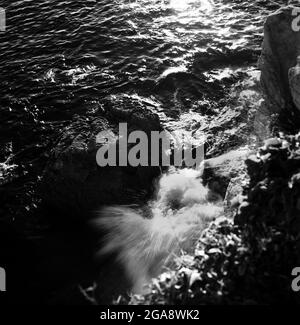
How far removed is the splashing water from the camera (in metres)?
10.4

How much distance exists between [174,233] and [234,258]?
4134 millimetres

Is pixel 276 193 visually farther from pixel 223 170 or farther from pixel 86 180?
pixel 86 180

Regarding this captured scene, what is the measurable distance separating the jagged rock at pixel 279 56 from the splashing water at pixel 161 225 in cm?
371

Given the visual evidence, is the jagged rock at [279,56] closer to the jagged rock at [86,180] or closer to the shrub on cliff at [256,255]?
the jagged rock at [86,180]

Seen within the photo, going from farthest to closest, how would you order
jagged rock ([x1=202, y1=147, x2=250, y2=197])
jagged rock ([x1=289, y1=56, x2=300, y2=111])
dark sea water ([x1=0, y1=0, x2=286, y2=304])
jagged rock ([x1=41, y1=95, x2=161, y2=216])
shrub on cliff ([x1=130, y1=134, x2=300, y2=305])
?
dark sea water ([x1=0, y1=0, x2=286, y2=304]) → jagged rock ([x1=41, y1=95, x2=161, y2=216]) → jagged rock ([x1=202, y1=147, x2=250, y2=197]) → jagged rock ([x1=289, y1=56, x2=300, y2=111]) → shrub on cliff ([x1=130, y1=134, x2=300, y2=305])

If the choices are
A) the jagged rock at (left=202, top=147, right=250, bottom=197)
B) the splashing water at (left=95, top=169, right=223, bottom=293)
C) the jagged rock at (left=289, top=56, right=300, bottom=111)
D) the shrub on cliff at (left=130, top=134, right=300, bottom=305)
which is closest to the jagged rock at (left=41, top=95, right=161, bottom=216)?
the splashing water at (left=95, top=169, right=223, bottom=293)

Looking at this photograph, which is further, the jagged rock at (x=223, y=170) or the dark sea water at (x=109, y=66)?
the dark sea water at (x=109, y=66)

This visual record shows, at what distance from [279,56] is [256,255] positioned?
8190 mm

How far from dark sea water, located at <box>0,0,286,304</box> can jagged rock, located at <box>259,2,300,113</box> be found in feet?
6.36

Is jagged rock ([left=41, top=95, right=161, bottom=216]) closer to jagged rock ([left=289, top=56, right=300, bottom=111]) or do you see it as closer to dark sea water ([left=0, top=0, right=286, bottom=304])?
dark sea water ([left=0, top=0, right=286, bottom=304])

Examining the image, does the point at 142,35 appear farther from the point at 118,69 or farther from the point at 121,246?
the point at 121,246

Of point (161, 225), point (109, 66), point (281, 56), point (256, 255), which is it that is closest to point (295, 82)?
point (281, 56)

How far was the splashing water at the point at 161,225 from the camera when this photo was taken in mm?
10398

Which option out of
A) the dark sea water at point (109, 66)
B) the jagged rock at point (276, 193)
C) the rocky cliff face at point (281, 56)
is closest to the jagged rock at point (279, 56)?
the rocky cliff face at point (281, 56)
